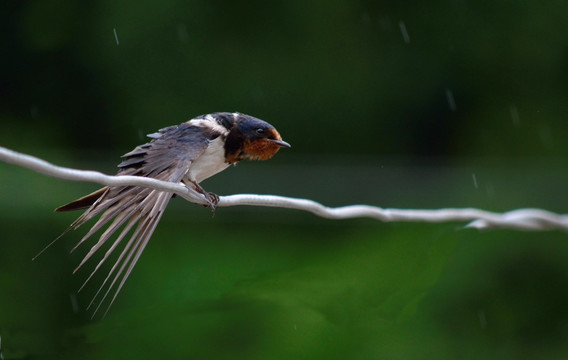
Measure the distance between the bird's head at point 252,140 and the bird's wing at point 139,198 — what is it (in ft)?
0.13

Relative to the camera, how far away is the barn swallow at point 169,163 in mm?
826

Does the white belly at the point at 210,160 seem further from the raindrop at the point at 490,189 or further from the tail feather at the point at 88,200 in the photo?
the raindrop at the point at 490,189

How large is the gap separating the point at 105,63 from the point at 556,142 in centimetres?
194

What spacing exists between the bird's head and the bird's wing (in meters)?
0.04

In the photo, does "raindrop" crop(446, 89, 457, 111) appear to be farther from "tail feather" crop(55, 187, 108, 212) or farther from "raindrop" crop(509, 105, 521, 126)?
"tail feather" crop(55, 187, 108, 212)

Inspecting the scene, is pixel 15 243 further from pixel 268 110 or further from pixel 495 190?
pixel 495 190

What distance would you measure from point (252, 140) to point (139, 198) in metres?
0.32

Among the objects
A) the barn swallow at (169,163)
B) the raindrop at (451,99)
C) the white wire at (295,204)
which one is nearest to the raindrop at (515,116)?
the raindrop at (451,99)

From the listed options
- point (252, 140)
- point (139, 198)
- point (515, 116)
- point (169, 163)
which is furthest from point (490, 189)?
point (139, 198)

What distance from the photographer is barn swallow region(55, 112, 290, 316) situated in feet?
2.71

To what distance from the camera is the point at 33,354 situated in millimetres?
1480

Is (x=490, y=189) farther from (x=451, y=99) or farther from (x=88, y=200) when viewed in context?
(x=88, y=200)

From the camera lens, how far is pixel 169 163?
1.02m

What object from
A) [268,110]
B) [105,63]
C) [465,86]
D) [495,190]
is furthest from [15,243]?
[465,86]
